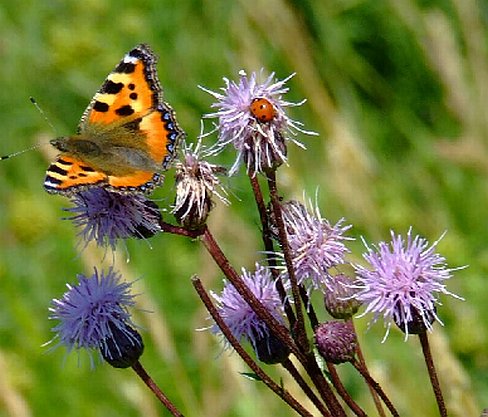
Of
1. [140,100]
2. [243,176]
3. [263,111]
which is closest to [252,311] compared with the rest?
[263,111]

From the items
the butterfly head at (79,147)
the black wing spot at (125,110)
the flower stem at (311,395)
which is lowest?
the flower stem at (311,395)

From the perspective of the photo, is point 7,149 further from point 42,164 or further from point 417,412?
point 417,412

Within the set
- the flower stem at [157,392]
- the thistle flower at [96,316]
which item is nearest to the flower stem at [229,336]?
the flower stem at [157,392]

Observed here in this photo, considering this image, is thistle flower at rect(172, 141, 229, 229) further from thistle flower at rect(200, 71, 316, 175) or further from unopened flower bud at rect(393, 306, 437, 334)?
unopened flower bud at rect(393, 306, 437, 334)

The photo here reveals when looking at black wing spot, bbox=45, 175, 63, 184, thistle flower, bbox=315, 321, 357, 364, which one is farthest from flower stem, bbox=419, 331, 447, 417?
black wing spot, bbox=45, 175, 63, 184

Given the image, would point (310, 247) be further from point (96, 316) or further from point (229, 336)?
point (96, 316)

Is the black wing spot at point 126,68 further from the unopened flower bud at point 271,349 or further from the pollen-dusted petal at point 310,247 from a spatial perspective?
the unopened flower bud at point 271,349
